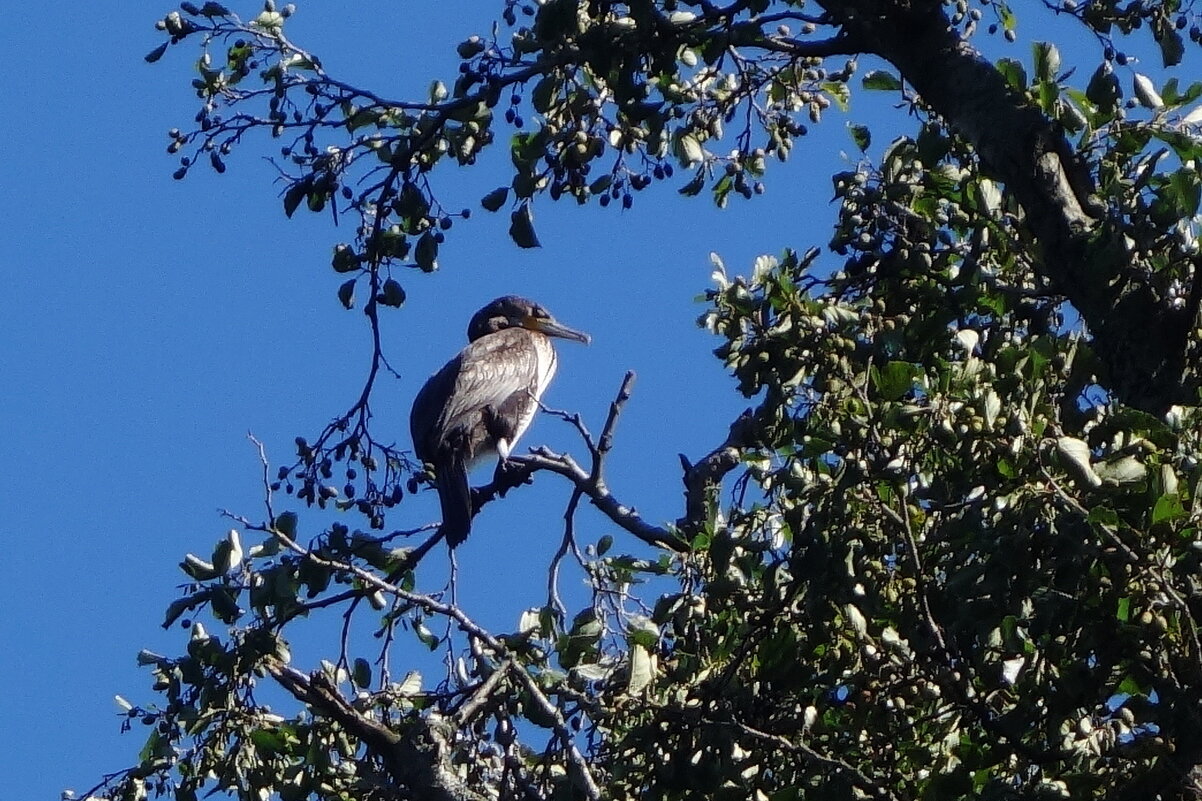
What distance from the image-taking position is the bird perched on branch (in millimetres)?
9609

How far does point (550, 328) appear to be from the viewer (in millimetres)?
12984

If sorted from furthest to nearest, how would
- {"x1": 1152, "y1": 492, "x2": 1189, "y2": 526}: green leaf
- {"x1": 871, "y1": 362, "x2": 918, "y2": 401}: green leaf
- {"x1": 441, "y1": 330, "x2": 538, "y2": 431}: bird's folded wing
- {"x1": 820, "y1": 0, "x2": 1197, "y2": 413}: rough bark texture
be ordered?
{"x1": 441, "y1": 330, "x2": 538, "y2": 431}: bird's folded wing
{"x1": 820, "y1": 0, "x2": 1197, "y2": 413}: rough bark texture
{"x1": 871, "y1": 362, "x2": 918, "y2": 401}: green leaf
{"x1": 1152, "y1": 492, "x2": 1189, "y2": 526}: green leaf

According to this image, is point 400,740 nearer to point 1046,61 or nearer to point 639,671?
point 639,671

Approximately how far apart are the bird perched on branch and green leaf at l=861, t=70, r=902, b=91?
3699 millimetres

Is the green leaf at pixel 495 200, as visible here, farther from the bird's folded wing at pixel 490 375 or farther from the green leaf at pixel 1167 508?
the bird's folded wing at pixel 490 375

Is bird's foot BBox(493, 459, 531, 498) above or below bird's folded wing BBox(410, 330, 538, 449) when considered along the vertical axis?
below

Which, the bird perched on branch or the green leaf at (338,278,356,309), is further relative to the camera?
the bird perched on branch

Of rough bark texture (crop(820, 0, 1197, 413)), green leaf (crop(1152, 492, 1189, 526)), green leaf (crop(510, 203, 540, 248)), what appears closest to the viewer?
green leaf (crop(1152, 492, 1189, 526))

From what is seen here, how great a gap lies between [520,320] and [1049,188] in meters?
8.21

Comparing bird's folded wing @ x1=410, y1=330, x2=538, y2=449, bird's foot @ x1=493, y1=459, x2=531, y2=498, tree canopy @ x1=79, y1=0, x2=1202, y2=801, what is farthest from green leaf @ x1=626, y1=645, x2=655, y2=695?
bird's folded wing @ x1=410, y1=330, x2=538, y2=449

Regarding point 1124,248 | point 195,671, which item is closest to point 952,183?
point 1124,248

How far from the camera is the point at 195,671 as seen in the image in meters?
5.09

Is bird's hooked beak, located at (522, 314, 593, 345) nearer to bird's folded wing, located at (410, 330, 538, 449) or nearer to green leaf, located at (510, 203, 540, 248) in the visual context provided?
bird's folded wing, located at (410, 330, 538, 449)

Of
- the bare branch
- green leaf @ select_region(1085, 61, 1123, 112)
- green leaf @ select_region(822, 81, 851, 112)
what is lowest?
green leaf @ select_region(1085, 61, 1123, 112)
